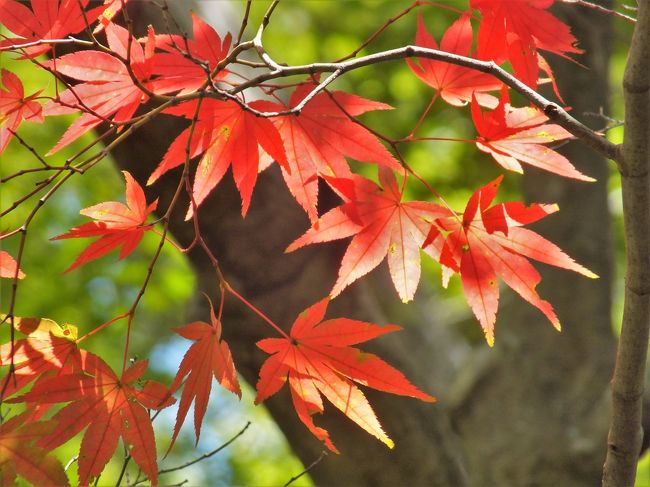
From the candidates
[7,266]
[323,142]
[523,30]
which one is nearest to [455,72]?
[523,30]

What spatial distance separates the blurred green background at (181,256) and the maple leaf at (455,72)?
7.04 ft

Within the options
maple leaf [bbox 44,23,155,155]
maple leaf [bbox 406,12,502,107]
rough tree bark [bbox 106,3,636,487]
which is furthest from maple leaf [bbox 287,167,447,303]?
rough tree bark [bbox 106,3,636,487]

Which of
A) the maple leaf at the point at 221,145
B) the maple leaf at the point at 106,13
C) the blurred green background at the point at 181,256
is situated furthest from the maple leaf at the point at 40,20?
the blurred green background at the point at 181,256

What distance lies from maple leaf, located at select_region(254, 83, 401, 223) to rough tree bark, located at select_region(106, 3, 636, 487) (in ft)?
2.16

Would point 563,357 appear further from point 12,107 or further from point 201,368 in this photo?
point 12,107

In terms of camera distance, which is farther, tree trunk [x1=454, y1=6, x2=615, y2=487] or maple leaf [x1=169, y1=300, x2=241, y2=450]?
tree trunk [x1=454, y1=6, x2=615, y2=487]

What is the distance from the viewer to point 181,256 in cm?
310

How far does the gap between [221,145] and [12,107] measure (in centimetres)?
24

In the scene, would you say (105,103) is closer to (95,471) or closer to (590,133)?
(95,471)

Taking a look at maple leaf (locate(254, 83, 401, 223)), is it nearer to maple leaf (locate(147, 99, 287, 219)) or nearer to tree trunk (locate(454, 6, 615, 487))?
maple leaf (locate(147, 99, 287, 219))

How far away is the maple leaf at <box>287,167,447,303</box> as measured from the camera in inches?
30.9

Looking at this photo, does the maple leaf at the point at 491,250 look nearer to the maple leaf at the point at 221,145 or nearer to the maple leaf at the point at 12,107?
the maple leaf at the point at 221,145

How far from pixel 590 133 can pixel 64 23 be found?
562mm

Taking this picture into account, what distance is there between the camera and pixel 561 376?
197cm
